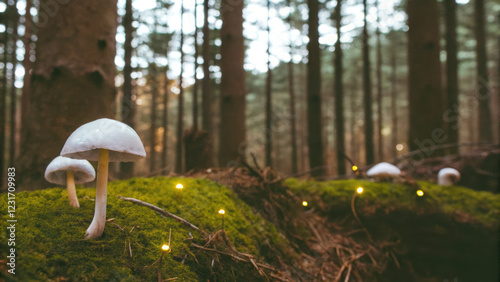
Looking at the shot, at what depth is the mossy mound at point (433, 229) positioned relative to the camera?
13.0ft

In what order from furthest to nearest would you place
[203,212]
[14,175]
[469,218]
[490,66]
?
[490,66], [469,218], [14,175], [203,212]

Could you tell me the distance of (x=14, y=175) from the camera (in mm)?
2926

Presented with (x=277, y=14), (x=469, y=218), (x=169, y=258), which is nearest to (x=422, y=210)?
(x=469, y=218)

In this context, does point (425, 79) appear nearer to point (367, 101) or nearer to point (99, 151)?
point (367, 101)

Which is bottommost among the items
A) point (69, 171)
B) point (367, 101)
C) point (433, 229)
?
point (433, 229)

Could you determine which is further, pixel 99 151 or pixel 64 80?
pixel 64 80

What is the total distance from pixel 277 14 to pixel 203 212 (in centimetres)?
1722

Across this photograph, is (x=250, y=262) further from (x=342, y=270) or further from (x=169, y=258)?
(x=342, y=270)

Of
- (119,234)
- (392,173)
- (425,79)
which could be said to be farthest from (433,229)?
(119,234)

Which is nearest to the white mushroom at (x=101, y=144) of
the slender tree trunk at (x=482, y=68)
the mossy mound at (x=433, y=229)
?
the mossy mound at (x=433, y=229)

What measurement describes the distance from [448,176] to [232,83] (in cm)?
481

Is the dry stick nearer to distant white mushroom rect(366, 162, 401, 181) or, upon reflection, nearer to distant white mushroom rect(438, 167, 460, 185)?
distant white mushroom rect(366, 162, 401, 181)

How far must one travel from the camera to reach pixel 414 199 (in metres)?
4.05

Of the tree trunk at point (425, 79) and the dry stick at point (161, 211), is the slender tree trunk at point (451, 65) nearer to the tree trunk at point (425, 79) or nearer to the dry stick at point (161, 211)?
the tree trunk at point (425, 79)
